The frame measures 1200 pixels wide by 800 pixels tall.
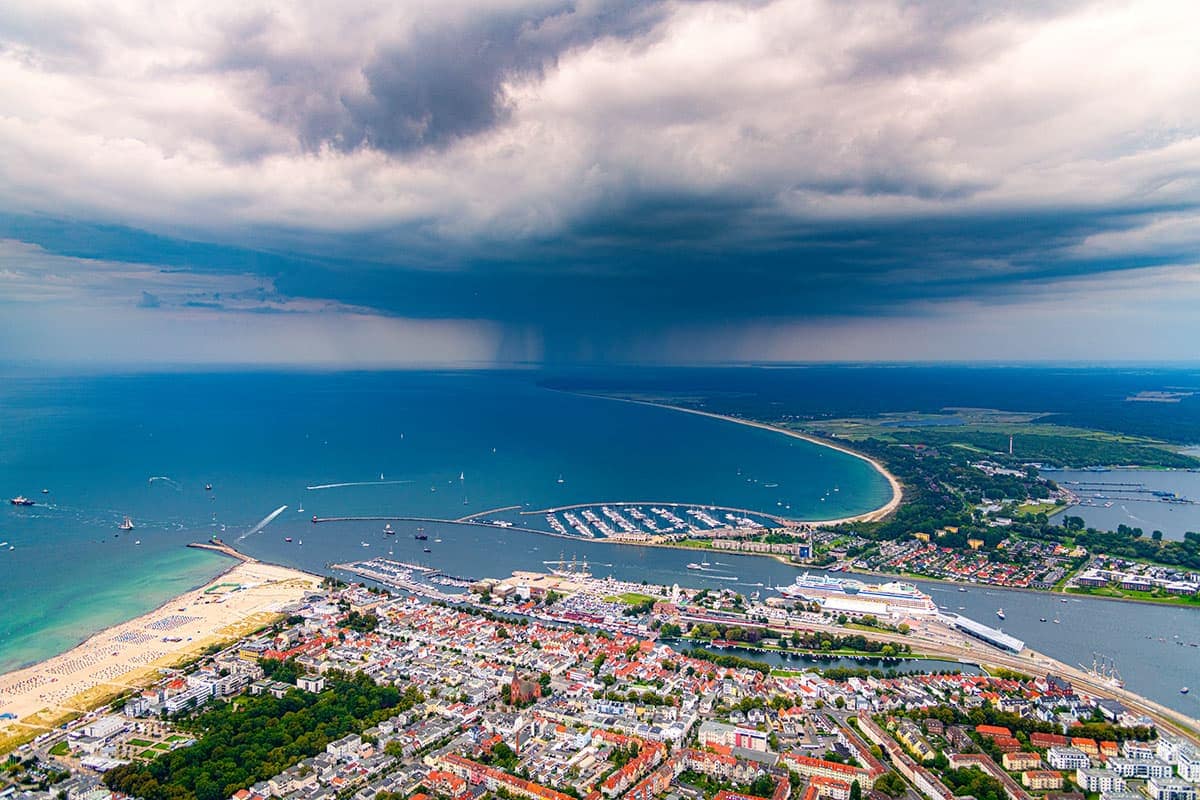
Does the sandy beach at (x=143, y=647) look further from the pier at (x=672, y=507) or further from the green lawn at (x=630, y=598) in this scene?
the pier at (x=672, y=507)

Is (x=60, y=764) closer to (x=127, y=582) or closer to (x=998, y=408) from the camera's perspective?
(x=127, y=582)

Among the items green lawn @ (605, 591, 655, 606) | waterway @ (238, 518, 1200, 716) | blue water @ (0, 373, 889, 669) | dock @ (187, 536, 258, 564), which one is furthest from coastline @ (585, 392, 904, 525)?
dock @ (187, 536, 258, 564)

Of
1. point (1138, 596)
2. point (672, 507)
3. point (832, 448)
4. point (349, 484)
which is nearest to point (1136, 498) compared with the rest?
point (1138, 596)

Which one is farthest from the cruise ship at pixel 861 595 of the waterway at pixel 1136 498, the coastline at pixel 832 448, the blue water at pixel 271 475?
the waterway at pixel 1136 498

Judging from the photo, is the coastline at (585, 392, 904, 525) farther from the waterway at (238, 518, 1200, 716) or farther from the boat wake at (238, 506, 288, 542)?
the boat wake at (238, 506, 288, 542)

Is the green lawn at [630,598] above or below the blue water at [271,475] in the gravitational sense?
below

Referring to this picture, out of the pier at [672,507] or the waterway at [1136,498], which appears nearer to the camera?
the waterway at [1136,498]
